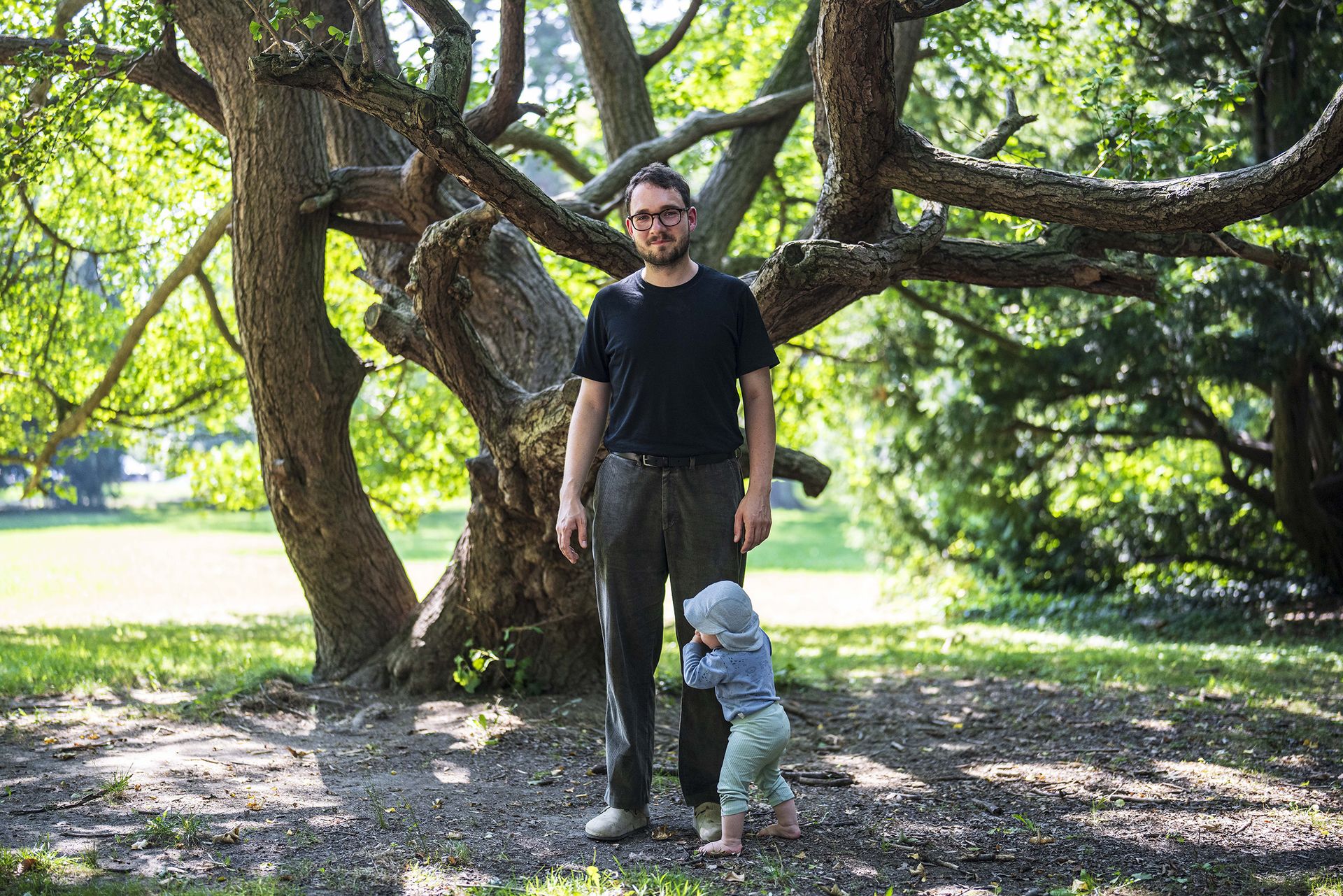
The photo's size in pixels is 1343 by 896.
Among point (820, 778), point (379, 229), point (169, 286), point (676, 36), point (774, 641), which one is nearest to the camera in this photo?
point (820, 778)

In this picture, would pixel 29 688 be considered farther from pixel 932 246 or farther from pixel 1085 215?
pixel 1085 215

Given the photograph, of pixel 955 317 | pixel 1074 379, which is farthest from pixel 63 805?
pixel 1074 379

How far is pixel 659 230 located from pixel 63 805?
3.10m

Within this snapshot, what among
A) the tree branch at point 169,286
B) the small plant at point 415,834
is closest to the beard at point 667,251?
the small plant at point 415,834

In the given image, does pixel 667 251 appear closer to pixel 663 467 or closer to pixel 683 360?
pixel 683 360

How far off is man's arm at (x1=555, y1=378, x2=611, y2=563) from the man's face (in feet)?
1.77

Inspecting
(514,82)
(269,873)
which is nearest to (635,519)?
(269,873)

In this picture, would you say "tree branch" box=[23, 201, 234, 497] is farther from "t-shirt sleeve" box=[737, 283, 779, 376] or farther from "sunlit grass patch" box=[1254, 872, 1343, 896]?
"sunlit grass patch" box=[1254, 872, 1343, 896]

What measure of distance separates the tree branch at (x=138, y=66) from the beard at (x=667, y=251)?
3.86m

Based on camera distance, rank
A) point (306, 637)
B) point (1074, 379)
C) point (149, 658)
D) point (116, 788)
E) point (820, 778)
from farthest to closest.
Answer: point (1074, 379) → point (306, 637) → point (149, 658) → point (820, 778) → point (116, 788)

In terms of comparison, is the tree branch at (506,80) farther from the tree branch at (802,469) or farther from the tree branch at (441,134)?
the tree branch at (802,469)

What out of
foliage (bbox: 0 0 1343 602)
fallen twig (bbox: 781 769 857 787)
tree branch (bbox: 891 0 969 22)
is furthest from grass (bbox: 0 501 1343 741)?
tree branch (bbox: 891 0 969 22)

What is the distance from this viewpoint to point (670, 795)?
15.2 feet

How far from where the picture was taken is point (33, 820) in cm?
395
